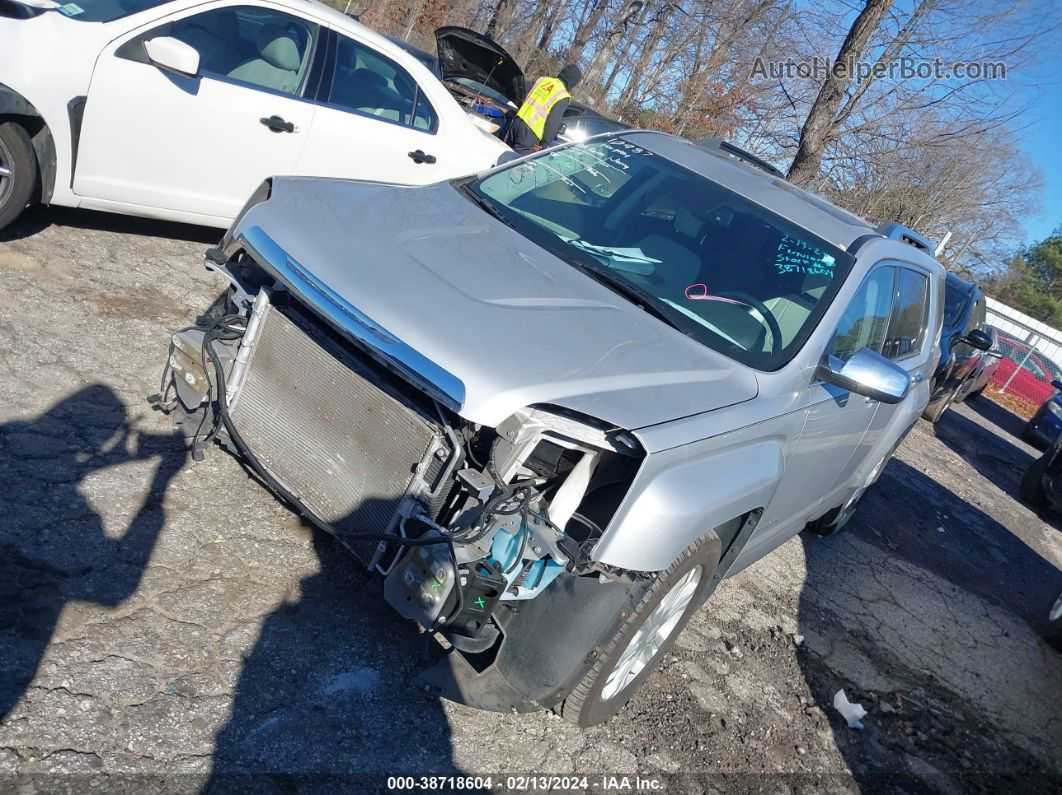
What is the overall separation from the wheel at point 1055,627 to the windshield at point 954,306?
16.5 feet

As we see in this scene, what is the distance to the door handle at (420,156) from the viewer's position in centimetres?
618

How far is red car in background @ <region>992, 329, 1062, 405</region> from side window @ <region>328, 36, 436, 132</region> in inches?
671

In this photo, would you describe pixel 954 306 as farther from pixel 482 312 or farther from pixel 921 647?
pixel 482 312

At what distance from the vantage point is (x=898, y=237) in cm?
524

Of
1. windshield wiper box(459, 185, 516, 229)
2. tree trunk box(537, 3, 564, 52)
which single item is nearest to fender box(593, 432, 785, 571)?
windshield wiper box(459, 185, 516, 229)

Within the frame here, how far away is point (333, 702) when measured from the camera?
9.21 ft

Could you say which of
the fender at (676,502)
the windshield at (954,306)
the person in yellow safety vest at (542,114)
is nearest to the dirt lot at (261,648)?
the fender at (676,502)

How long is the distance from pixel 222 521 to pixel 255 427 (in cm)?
46

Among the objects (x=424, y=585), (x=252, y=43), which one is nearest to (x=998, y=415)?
(x=252, y=43)

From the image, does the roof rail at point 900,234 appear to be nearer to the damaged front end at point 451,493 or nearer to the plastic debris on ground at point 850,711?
the plastic debris on ground at point 850,711

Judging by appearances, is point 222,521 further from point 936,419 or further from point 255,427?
point 936,419

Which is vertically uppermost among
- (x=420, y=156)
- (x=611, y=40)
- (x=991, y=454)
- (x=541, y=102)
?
(x=611, y=40)

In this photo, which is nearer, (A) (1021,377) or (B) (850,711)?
(B) (850,711)

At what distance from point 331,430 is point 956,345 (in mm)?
8055
